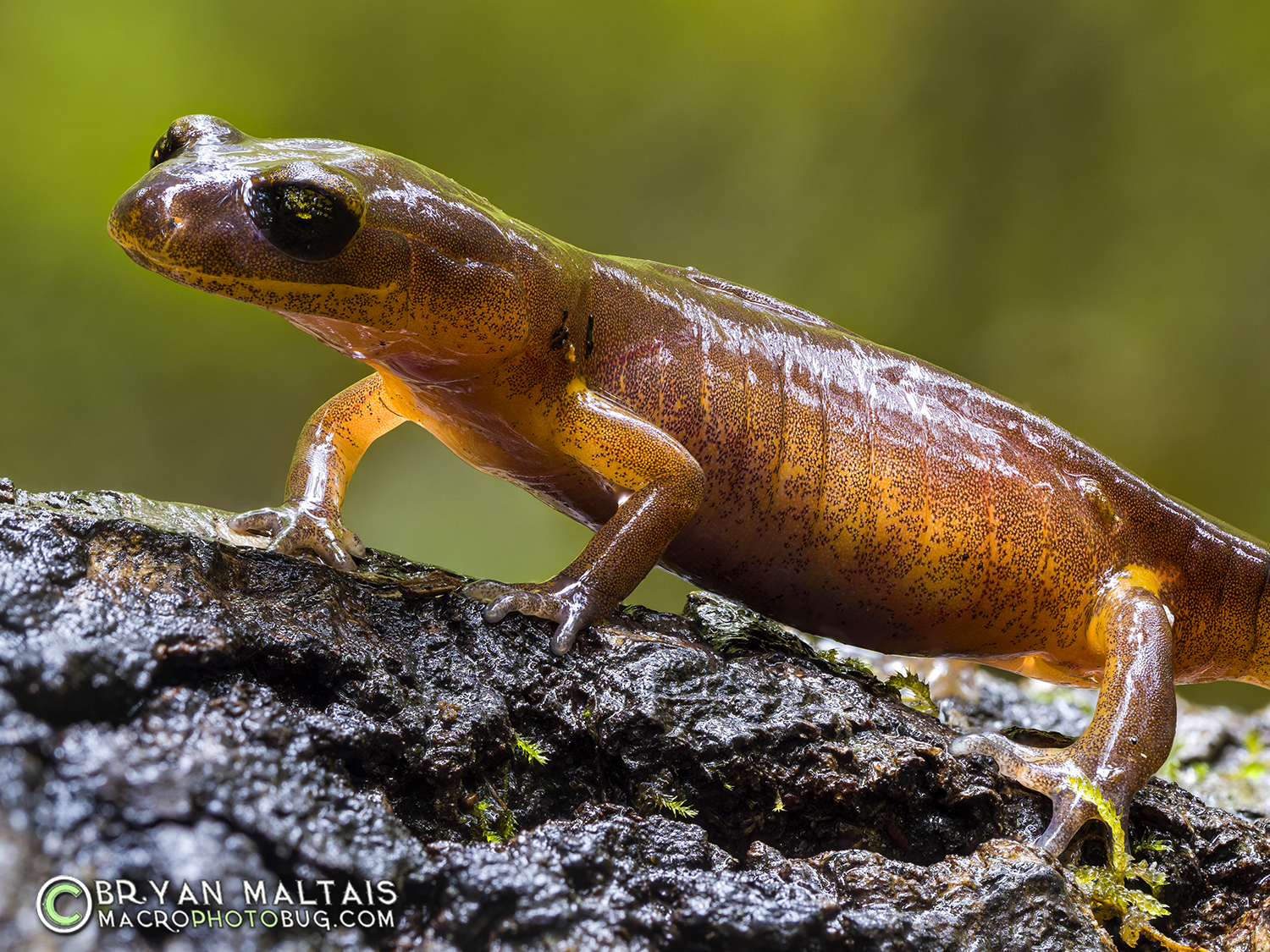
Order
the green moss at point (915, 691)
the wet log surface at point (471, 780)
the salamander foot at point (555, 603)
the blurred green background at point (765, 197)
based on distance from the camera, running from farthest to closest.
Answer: the blurred green background at point (765, 197), the green moss at point (915, 691), the salamander foot at point (555, 603), the wet log surface at point (471, 780)

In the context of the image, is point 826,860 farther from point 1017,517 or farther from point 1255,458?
point 1255,458

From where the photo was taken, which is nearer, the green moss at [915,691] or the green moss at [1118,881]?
the green moss at [1118,881]

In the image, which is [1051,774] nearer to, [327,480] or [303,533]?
[303,533]

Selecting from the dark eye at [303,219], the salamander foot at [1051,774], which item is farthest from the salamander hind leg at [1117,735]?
the dark eye at [303,219]

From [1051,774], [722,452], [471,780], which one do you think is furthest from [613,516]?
[1051,774]

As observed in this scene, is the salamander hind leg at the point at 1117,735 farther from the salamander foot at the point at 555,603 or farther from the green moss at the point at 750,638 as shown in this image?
the salamander foot at the point at 555,603

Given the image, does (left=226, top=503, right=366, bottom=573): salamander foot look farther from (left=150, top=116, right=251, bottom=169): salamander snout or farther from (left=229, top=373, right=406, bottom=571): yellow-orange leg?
(left=150, top=116, right=251, bottom=169): salamander snout
